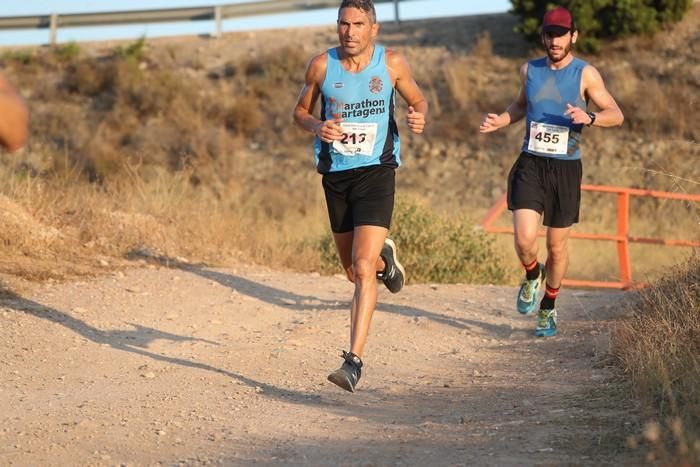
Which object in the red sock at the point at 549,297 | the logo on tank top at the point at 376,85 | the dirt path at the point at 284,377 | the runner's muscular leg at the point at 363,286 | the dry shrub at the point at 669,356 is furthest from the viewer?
the red sock at the point at 549,297

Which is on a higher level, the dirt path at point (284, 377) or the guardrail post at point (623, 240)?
the dirt path at point (284, 377)

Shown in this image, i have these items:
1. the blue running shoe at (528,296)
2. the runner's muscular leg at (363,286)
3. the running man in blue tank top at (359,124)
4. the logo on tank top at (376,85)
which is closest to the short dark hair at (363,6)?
the running man in blue tank top at (359,124)

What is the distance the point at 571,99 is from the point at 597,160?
17197mm

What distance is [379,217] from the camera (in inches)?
286

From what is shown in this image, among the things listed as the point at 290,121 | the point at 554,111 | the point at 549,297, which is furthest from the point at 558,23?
the point at 290,121

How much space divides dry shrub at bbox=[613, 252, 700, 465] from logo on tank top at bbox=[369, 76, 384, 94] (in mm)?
2090

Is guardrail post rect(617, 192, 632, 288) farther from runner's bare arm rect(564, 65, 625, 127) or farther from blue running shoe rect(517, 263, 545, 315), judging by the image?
runner's bare arm rect(564, 65, 625, 127)

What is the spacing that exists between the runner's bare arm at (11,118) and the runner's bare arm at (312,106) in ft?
12.9

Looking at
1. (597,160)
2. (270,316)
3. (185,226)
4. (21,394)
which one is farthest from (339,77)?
(597,160)

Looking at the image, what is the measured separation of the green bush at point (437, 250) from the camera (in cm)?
1348

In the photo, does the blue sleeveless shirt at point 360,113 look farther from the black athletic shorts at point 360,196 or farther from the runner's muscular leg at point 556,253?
the runner's muscular leg at point 556,253

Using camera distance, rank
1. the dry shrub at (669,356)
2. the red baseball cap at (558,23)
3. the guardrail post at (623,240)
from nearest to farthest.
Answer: the dry shrub at (669,356) < the red baseball cap at (558,23) < the guardrail post at (623,240)

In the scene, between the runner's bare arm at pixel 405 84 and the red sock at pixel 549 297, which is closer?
the runner's bare arm at pixel 405 84

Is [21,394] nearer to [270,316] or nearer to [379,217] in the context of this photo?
[379,217]
